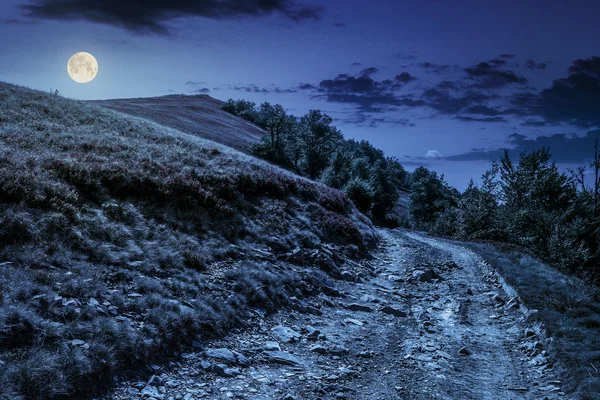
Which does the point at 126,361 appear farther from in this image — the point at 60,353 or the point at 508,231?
the point at 508,231

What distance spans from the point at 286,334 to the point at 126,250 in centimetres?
494

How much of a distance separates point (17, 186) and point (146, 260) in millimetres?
4200

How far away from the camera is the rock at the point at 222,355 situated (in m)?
7.43

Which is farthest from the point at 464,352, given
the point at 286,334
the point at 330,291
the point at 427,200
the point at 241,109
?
the point at 241,109

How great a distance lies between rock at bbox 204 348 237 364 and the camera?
24.4 feet

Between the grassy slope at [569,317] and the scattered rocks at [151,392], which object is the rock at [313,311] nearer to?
the scattered rocks at [151,392]

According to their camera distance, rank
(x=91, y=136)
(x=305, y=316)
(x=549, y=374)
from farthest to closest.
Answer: (x=91, y=136), (x=305, y=316), (x=549, y=374)

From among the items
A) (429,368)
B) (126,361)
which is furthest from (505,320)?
(126,361)

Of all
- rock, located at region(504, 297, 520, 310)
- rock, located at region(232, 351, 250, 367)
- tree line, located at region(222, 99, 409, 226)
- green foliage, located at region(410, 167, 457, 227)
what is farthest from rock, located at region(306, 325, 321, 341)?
green foliage, located at region(410, 167, 457, 227)

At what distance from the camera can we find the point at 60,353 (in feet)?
19.1

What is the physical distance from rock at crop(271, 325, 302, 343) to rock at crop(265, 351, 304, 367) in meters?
0.74

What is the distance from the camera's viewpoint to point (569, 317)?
994cm

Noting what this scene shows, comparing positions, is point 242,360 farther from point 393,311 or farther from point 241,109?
point 241,109

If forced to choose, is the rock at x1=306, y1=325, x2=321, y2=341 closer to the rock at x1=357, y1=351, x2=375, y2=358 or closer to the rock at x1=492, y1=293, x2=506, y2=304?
the rock at x1=357, y1=351, x2=375, y2=358
